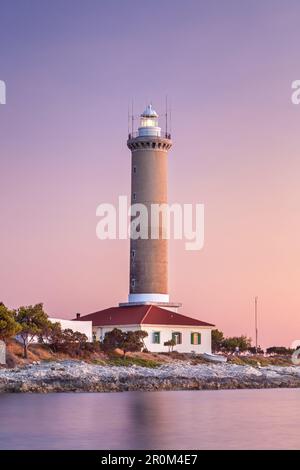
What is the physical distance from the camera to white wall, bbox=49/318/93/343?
60.6 metres

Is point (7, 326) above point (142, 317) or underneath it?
underneath

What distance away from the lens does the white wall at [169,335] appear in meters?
64.7

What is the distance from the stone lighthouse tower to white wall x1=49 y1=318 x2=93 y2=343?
571 cm

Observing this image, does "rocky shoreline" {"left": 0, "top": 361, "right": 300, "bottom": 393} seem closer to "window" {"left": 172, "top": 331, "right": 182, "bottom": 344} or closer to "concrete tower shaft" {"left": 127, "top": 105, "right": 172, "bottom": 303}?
"window" {"left": 172, "top": 331, "right": 182, "bottom": 344}

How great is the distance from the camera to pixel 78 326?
205 ft

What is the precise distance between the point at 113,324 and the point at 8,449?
127ft

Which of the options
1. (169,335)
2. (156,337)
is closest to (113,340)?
(156,337)

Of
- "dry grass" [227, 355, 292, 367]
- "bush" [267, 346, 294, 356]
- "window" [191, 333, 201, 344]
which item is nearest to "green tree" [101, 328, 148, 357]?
"window" [191, 333, 201, 344]

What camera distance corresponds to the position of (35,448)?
90.2 feet

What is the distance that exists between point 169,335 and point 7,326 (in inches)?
657

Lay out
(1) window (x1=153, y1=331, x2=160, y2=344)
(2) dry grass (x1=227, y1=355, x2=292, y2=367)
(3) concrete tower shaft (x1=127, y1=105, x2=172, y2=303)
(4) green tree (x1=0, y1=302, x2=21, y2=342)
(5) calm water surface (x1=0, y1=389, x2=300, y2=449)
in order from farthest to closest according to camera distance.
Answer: (2) dry grass (x1=227, y1=355, x2=292, y2=367), (3) concrete tower shaft (x1=127, y1=105, x2=172, y2=303), (1) window (x1=153, y1=331, x2=160, y2=344), (4) green tree (x1=0, y1=302, x2=21, y2=342), (5) calm water surface (x1=0, y1=389, x2=300, y2=449)

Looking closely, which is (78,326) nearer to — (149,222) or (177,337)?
(177,337)

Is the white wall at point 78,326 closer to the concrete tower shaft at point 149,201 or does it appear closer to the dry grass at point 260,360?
the concrete tower shaft at point 149,201

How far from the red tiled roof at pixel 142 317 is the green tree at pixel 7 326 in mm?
13352
